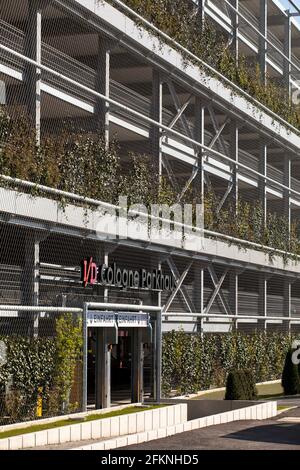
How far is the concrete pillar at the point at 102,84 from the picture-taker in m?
32.7

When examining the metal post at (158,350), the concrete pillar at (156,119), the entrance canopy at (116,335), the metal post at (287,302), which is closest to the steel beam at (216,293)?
the concrete pillar at (156,119)

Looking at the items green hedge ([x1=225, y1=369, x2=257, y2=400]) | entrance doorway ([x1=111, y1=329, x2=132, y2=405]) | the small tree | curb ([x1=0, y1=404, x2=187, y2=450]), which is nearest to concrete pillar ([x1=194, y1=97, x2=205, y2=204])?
entrance doorway ([x1=111, y1=329, x2=132, y2=405])

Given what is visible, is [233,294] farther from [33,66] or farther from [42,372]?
[42,372]

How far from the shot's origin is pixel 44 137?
29.0m

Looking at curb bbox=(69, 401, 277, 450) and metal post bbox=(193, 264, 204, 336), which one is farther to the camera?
metal post bbox=(193, 264, 204, 336)

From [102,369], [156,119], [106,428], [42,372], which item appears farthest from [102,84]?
[106,428]

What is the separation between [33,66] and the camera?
28438 mm

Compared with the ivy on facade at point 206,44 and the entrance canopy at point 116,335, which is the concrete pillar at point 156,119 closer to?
the ivy on facade at point 206,44

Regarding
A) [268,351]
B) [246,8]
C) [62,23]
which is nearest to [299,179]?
[246,8]

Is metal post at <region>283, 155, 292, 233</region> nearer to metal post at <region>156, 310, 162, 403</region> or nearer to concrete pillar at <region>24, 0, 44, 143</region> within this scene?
metal post at <region>156, 310, 162, 403</region>

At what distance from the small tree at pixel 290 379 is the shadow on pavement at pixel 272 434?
1254 centimetres

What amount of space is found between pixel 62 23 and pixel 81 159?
4.68 m

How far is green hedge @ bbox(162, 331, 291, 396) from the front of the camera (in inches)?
1430

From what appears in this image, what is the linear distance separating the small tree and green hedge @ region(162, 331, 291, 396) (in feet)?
6.37
